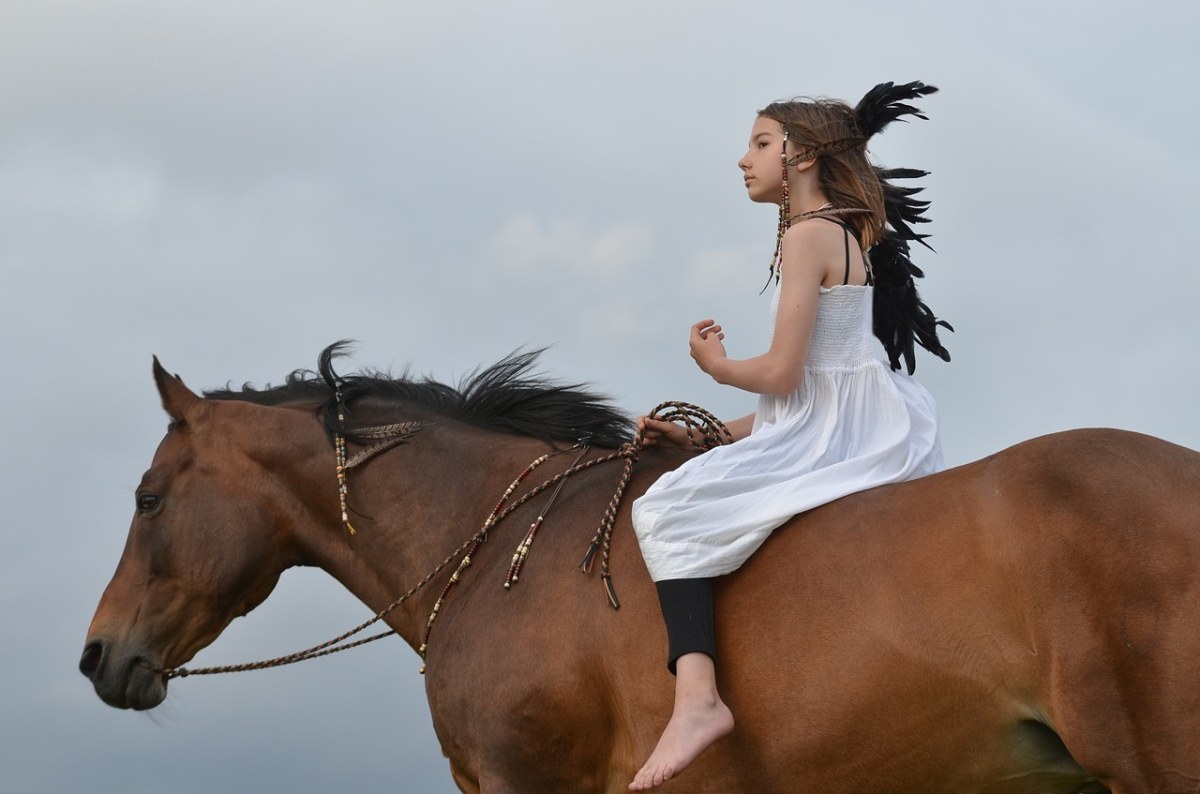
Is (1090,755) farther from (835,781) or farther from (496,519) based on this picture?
(496,519)

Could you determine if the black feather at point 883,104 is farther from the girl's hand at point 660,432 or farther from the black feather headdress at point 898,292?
the girl's hand at point 660,432

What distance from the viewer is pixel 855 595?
5.25 m

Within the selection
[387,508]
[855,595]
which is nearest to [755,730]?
[855,595]

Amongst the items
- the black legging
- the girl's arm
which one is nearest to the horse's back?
the black legging

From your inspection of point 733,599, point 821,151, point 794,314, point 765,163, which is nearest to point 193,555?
point 733,599

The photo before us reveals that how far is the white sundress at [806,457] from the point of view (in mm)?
5641

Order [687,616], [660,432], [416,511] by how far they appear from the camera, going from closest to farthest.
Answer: [687,616] < [660,432] < [416,511]

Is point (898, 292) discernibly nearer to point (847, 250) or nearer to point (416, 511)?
point (847, 250)

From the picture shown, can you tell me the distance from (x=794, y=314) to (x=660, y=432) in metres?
1.06

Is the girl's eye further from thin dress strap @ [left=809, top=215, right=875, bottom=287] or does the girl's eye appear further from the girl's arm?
thin dress strap @ [left=809, top=215, right=875, bottom=287]

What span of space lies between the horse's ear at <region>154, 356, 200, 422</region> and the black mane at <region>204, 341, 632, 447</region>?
1.02 ft

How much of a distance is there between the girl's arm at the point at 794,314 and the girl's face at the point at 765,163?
0.37 meters

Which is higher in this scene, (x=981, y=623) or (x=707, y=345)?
(x=707, y=345)

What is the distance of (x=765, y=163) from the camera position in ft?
20.9
